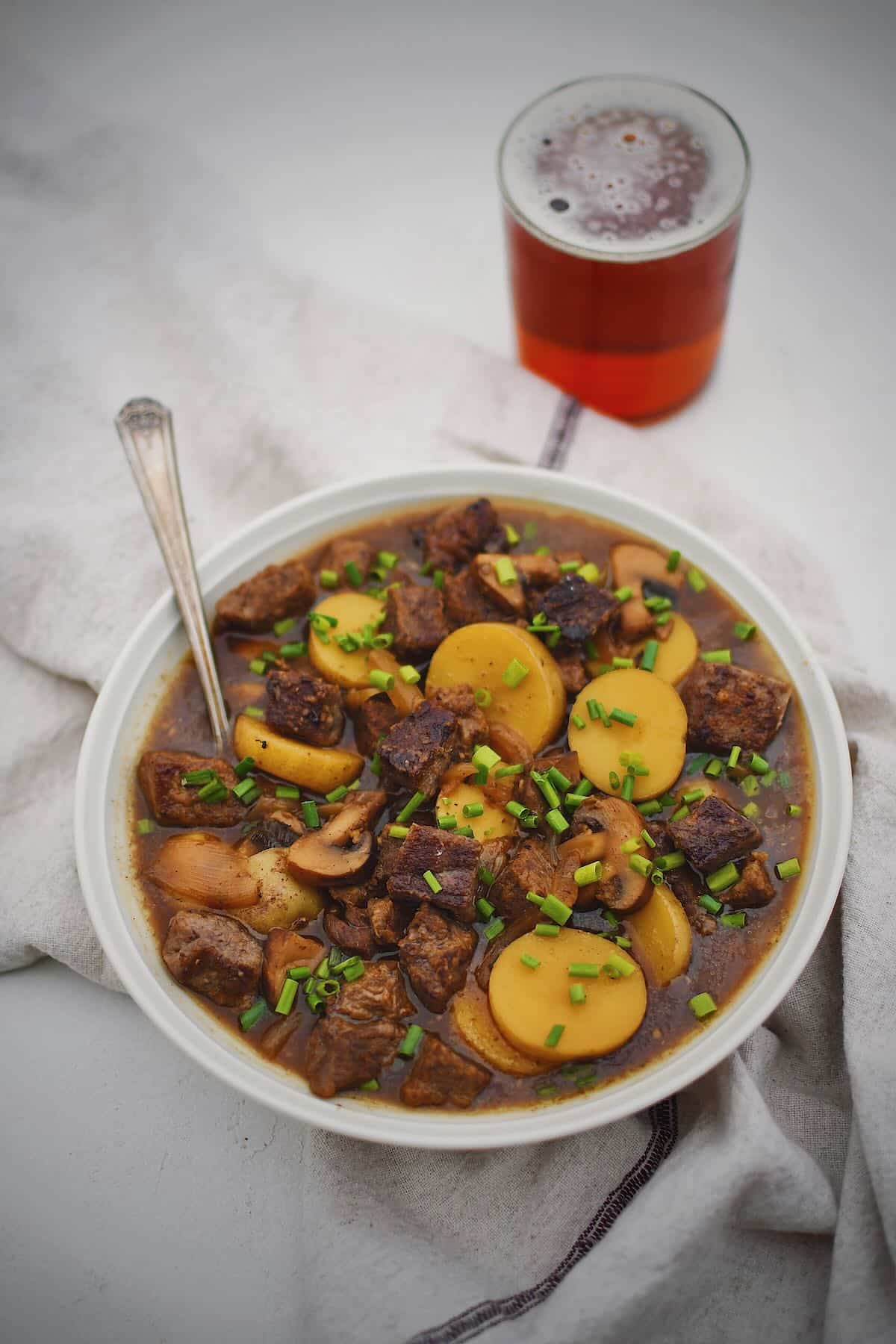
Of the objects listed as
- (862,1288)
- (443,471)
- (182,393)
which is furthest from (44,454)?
(862,1288)

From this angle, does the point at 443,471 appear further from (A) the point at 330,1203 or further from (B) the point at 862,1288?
(B) the point at 862,1288

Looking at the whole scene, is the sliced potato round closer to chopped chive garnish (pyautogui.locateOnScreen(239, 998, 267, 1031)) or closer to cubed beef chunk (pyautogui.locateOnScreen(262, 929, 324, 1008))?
cubed beef chunk (pyautogui.locateOnScreen(262, 929, 324, 1008))

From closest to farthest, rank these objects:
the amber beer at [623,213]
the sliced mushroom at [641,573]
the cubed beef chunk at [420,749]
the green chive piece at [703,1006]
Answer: the green chive piece at [703,1006], the cubed beef chunk at [420,749], the sliced mushroom at [641,573], the amber beer at [623,213]

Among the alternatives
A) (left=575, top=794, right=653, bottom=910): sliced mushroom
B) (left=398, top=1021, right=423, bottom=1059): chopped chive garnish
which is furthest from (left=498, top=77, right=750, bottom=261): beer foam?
(left=398, top=1021, right=423, bottom=1059): chopped chive garnish

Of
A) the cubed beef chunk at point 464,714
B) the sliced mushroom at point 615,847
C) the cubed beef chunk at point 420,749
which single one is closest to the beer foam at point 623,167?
the cubed beef chunk at point 464,714

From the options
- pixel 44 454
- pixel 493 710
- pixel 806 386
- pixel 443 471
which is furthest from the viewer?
pixel 806 386

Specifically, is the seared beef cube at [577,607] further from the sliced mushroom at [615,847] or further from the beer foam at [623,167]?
the beer foam at [623,167]

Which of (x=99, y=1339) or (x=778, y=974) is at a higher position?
(x=778, y=974)
